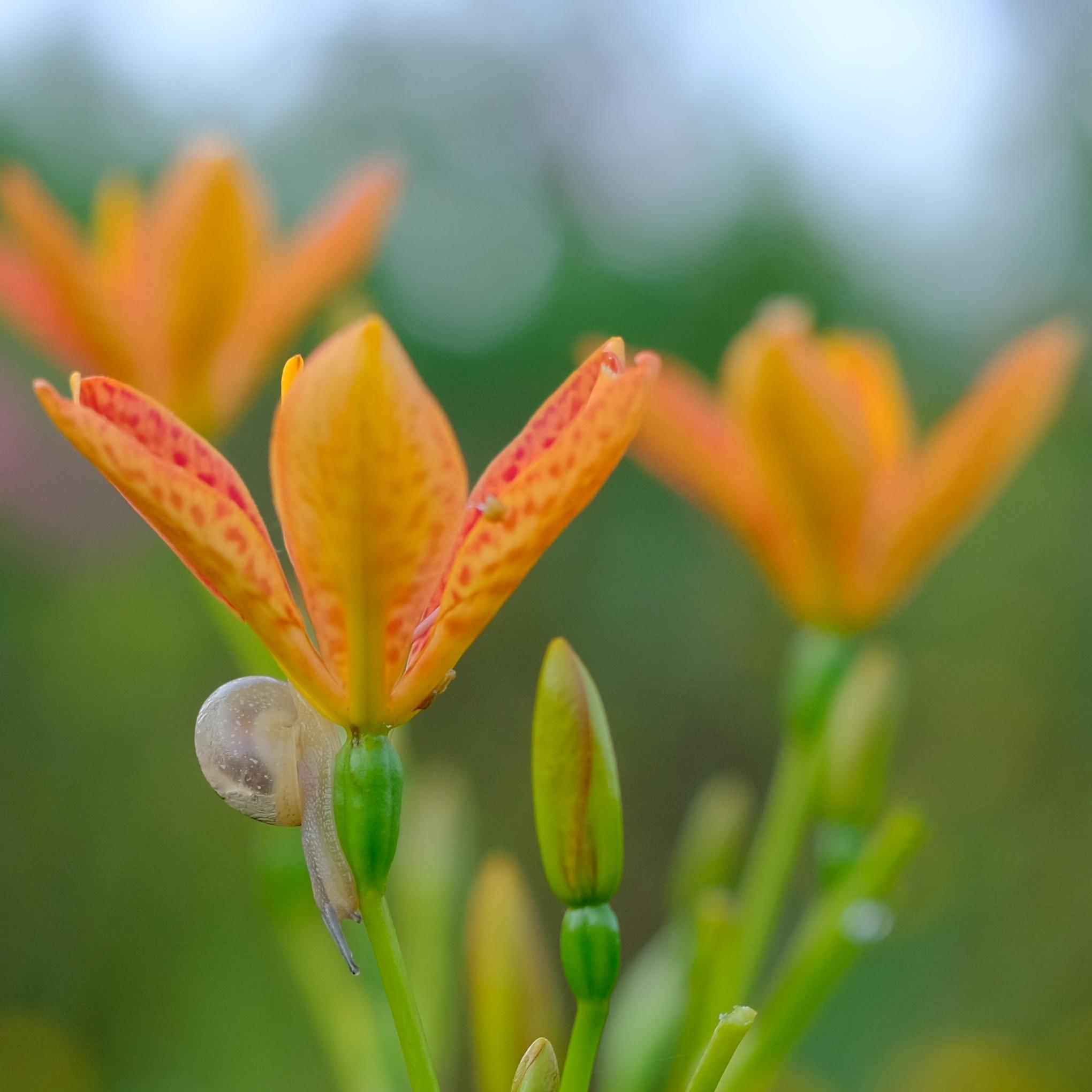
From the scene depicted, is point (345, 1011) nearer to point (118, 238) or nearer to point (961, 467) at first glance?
point (961, 467)

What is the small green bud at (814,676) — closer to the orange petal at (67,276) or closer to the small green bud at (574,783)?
the small green bud at (574,783)

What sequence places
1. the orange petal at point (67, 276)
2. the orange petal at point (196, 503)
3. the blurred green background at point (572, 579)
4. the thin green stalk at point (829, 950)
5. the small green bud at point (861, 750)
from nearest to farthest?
1. the orange petal at point (196, 503)
2. the thin green stalk at point (829, 950)
3. the small green bud at point (861, 750)
4. the orange petal at point (67, 276)
5. the blurred green background at point (572, 579)

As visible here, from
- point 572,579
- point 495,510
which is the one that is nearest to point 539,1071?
point 495,510

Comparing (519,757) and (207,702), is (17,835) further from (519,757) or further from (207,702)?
(207,702)

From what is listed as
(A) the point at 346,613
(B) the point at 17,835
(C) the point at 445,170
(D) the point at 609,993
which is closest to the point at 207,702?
(A) the point at 346,613

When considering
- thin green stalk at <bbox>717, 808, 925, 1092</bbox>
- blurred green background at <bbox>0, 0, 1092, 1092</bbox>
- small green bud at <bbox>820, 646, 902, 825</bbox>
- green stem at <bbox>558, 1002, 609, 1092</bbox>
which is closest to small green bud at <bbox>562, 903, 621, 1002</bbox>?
green stem at <bbox>558, 1002, 609, 1092</bbox>

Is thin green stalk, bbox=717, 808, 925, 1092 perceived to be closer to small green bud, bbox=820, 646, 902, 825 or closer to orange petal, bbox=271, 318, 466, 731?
small green bud, bbox=820, 646, 902, 825

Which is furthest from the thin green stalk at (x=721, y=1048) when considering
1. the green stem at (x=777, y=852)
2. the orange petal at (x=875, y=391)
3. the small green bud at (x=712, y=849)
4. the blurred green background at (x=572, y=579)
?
the blurred green background at (x=572, y=579)
